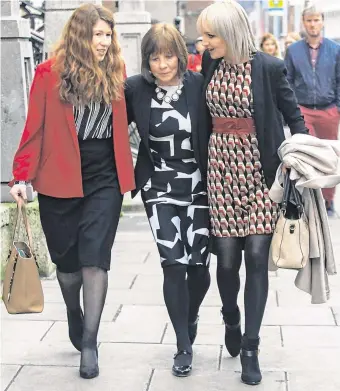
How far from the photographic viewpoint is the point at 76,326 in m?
4.64

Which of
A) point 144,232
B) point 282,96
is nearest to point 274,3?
point 144,232

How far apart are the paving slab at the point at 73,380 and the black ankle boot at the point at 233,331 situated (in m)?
0.44

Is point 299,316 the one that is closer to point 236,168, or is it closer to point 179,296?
point 179,296

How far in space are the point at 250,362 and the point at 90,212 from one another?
40.9 inches

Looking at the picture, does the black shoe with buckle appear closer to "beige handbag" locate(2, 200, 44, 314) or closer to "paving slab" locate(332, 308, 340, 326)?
"beige handbag" locate(2, 200, 44, 314)

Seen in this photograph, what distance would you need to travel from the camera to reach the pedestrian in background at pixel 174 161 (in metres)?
4.26

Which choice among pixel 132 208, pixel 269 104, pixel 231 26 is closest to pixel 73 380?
pixel 269 104

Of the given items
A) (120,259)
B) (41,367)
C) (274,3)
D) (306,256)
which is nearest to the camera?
(306,256)

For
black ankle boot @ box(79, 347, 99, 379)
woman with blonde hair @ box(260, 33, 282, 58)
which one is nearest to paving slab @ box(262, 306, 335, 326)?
black ankle boot @ box(79, 347, 99, 379)

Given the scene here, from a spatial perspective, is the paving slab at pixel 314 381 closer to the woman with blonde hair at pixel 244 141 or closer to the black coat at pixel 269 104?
the woman with blonde hair at pixel 244 141

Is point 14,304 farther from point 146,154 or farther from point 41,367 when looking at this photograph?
point 146,154

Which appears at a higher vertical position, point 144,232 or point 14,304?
point 14,304

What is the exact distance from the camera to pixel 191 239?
4.37m

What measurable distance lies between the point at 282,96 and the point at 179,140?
0.52 metres
